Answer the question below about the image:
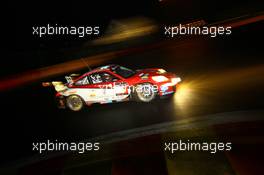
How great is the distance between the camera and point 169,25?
302 inches

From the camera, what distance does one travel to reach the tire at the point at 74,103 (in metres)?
7.64

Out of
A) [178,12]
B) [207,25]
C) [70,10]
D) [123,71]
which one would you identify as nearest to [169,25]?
[178,12]

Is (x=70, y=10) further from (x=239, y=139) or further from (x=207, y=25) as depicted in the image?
(x=239, y=139)

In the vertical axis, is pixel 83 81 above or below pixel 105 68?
below

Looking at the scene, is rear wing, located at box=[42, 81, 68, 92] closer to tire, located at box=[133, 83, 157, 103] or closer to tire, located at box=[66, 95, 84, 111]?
tire, located at box=[66, 95, 84, 111]

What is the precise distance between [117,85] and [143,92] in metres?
0.62

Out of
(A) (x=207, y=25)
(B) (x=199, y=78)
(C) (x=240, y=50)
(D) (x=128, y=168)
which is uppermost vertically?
(A) (x=207, y=25)

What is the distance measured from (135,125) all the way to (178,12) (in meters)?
2.87

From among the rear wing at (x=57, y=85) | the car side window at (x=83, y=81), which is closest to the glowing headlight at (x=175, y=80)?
the car side window at (x=83, y=81)

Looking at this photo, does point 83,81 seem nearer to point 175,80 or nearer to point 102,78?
point 102,78

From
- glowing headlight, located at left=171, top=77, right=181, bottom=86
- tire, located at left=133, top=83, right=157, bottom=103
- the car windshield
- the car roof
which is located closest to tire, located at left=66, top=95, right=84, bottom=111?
the car roof

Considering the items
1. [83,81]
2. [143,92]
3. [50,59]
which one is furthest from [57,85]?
[143,92]

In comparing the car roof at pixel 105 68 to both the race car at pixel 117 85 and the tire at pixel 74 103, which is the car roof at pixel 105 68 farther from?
the tire at pixel 74 103

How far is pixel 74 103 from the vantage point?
25.4 ft
